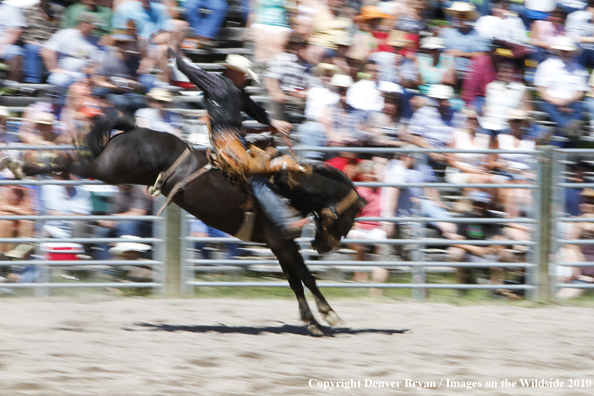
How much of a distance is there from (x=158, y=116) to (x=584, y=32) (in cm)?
500

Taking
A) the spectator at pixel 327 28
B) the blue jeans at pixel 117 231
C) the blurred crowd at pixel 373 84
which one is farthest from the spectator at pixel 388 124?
the blue jeans at pixel 117 231

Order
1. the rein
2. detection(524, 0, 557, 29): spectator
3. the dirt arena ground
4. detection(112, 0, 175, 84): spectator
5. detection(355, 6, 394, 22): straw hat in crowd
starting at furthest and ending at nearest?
detection(524, 0, 557, 29): spectator
detection(355, 6, 394, 22): straw hat in crowd
detection(112, 0, 175, 84): spectator
the rein
the dirt arena ground

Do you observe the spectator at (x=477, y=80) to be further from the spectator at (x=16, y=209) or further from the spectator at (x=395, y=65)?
the spectator at (x=16, y=209)

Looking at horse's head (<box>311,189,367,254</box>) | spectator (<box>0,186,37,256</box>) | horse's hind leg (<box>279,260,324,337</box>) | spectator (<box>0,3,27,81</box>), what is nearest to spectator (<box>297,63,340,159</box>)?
horse's head (<box>311,189,367,254</box>)

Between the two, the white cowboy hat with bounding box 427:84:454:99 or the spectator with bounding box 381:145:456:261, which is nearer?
the spectator with bounding box 381:145:456:261

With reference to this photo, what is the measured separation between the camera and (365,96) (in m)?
7.88

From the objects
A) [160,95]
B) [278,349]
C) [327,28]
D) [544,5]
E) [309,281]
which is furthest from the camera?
[544,5]

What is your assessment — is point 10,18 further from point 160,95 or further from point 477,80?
point 477,80

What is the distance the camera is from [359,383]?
179 inches

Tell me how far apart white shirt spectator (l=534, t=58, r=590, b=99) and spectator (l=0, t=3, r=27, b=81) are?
5.91 metres

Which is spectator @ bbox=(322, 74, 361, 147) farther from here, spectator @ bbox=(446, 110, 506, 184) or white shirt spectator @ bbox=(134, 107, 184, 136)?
white shirt spectator @ bbox=(134, 107, 184, 136)

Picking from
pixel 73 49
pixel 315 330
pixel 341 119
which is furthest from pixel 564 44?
pixel 73 49

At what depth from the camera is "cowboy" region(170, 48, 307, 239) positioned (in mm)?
5691

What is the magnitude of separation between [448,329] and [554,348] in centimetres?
91
